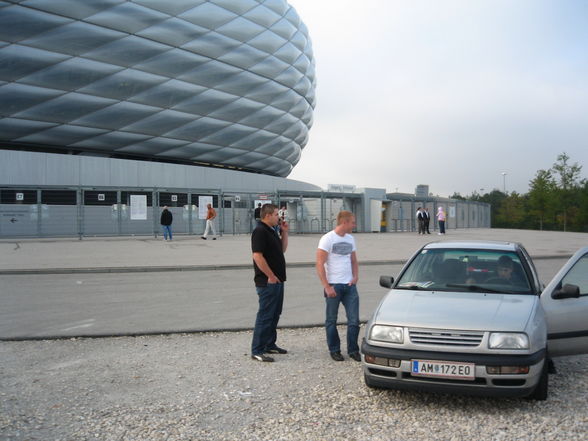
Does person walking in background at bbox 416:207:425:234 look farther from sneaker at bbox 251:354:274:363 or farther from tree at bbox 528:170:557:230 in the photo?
sneaker at bbox 251:354:274:363

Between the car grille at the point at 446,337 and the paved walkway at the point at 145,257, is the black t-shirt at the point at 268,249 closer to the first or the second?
the car grille at the point at 446,337

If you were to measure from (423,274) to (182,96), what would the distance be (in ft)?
107

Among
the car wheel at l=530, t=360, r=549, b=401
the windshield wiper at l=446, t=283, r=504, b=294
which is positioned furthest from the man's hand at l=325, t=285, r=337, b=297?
the car wheel at l=530, t=360, r=549, b=401

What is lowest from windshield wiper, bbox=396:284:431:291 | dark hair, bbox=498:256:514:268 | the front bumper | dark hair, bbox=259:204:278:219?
the front bumper

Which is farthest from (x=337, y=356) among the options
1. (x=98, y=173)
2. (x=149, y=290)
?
(x=98, y=173)

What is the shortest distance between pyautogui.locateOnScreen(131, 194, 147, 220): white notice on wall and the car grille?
22.6 metres

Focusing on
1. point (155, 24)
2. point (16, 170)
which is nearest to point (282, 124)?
point (155, 24)

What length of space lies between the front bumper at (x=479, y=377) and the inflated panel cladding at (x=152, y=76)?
103ft

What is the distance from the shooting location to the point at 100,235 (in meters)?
25.7

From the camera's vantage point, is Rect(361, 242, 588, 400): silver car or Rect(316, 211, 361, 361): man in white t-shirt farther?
Rect(316, 211, 361, 361): man in white t-shirt

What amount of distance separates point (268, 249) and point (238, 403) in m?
1.76

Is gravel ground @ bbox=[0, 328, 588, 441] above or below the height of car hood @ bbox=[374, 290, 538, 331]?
below

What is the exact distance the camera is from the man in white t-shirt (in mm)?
5414

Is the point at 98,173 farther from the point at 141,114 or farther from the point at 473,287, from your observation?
the point at 473,287
